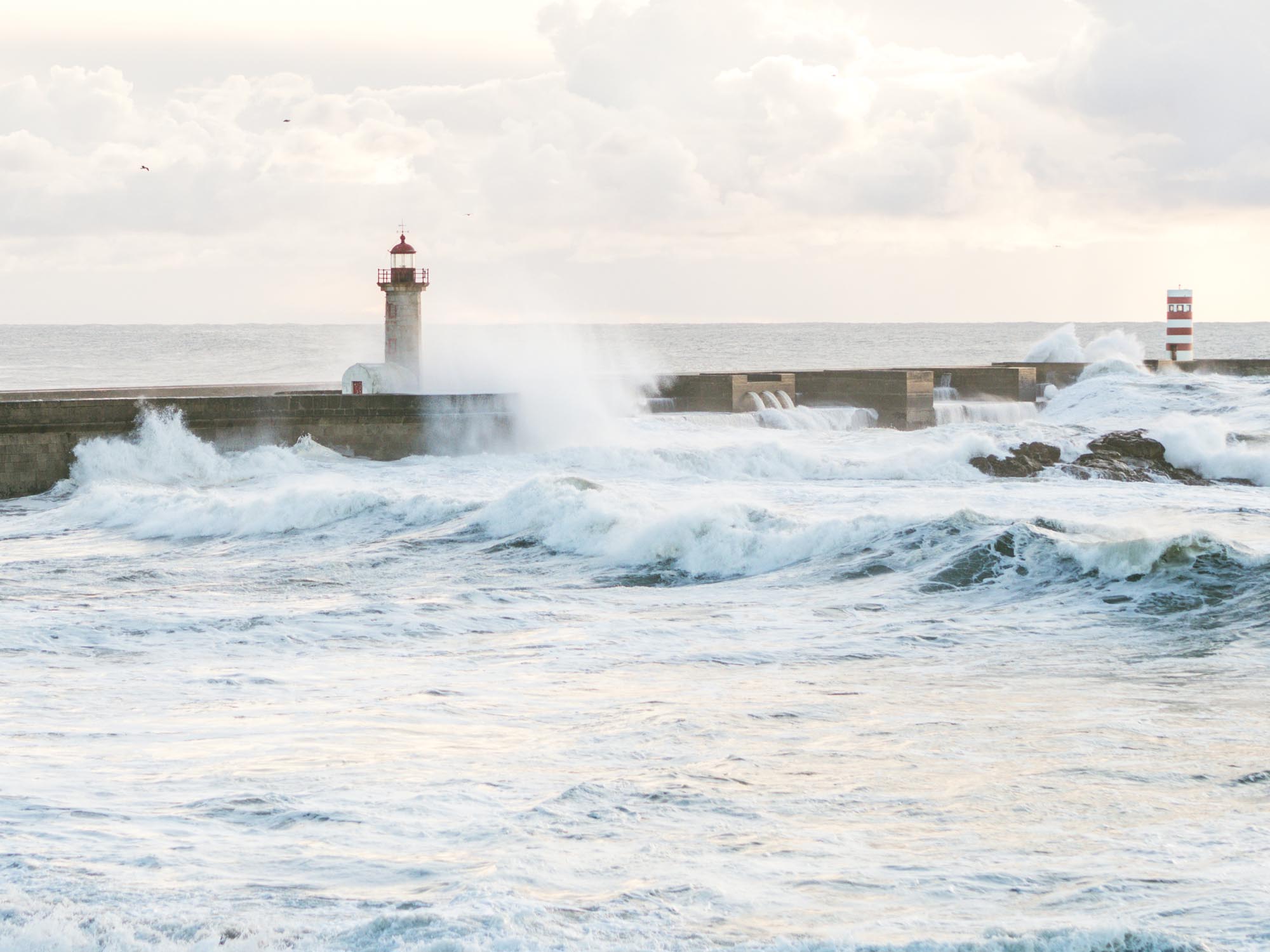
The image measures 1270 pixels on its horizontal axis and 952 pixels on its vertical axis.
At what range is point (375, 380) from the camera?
62.3 feet

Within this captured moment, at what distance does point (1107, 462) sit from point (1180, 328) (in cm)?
1213

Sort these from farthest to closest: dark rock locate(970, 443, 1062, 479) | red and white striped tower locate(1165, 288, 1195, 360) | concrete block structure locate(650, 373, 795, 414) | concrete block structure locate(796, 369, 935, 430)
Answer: red and white striped tower locate(1165, 288, 1195, 360), concrete block structure locate(796, 369, 935, 430), concrete block structure locate(650, 373, 795, 414), dark rock locate(970, 443, 1062, 479)

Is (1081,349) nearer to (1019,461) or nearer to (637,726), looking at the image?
(1019,461)

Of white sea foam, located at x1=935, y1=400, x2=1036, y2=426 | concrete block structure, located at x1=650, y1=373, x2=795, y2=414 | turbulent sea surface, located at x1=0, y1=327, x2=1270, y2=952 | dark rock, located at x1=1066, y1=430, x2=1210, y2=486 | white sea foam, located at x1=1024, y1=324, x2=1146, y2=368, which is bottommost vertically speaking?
turbulent sea surface, located at x1=0, y1=327, x2=1270, y2=952

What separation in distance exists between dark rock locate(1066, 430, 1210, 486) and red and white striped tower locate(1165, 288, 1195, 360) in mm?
9990

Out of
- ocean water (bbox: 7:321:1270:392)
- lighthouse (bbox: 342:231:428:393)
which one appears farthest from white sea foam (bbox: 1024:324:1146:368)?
lighthouse (bbox: 342:231:428:393)

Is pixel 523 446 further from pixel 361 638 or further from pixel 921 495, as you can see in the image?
pixel 361 638

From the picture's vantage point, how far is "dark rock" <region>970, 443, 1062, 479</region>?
1723 cm

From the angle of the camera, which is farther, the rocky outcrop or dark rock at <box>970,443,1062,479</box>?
the rocky outcrop

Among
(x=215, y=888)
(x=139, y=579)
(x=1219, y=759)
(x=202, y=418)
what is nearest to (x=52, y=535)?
(x=139, y=579)

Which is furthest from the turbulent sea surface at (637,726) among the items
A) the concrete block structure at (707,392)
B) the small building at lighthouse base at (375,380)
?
the concrete block structure at (707,392)

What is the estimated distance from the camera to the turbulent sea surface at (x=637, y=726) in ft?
12.0

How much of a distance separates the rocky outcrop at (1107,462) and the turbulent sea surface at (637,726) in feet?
14.9

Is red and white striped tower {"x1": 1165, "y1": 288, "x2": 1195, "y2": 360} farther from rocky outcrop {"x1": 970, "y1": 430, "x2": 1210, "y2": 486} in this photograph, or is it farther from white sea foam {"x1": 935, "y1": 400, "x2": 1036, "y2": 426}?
rocky outcrop {"x1": 970, "y1": 430, "x2": 1210, "y2": 486}
